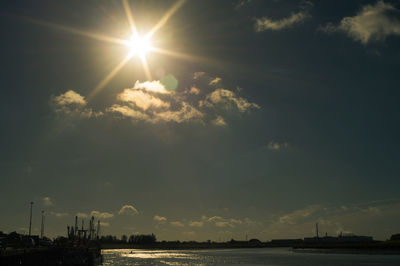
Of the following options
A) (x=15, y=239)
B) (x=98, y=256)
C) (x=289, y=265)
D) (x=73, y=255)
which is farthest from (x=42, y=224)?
(x=289, y=265)

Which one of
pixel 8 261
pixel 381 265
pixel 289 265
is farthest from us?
pixel 289 265

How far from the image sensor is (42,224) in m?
161

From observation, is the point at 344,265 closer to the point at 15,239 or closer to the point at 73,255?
the point at 73,255

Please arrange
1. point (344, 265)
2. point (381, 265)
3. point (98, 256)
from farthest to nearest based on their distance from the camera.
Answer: point (98, 256) → point (344, 265) → point (381, 265)

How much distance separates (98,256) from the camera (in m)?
147

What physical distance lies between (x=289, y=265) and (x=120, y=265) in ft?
165

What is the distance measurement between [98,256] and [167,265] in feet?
136

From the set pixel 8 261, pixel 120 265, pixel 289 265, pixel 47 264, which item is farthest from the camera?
pixel 120 265

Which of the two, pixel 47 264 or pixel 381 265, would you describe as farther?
pixel 381 265

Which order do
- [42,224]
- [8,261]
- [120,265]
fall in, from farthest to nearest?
[42,224], [120,265], [8,261]

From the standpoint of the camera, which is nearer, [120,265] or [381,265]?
[381,265]

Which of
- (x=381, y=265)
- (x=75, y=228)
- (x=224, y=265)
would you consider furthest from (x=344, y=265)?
(x=75, y=228)

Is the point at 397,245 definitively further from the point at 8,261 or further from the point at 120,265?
the point at 8,261

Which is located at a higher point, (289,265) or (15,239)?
(15,239)
